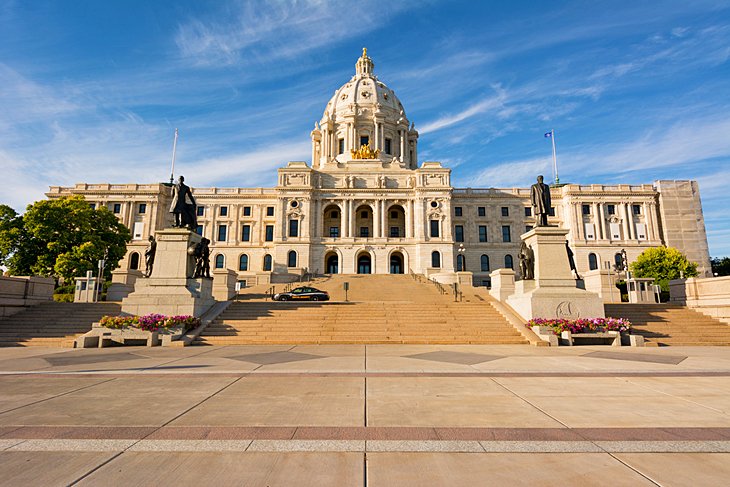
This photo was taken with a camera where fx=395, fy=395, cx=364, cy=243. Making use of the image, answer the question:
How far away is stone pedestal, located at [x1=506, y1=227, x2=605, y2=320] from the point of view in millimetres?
18594

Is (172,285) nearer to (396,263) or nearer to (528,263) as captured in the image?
(528,263)

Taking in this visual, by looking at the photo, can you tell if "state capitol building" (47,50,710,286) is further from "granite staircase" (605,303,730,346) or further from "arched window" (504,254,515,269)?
"granite staircase" (605,303,730,346)

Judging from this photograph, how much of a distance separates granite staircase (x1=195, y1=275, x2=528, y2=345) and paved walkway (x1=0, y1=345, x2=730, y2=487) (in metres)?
6.77

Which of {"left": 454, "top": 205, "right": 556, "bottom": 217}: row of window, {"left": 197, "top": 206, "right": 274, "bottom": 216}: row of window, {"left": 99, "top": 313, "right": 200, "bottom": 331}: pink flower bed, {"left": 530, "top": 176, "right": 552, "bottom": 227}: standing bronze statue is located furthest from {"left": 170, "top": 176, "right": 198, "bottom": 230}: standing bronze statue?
{"left": 454, "top": 205, "right": 556, "bottom": 217}: row of window

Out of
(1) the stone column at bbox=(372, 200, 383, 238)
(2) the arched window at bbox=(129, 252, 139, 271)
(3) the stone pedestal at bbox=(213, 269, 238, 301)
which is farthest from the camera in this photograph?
(2) the arched window at bbox=(129, 252, 139, 271)

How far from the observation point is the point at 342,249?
6225 cm

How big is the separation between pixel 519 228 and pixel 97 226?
6335 centimetres

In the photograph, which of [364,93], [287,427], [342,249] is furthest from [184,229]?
[364,93]

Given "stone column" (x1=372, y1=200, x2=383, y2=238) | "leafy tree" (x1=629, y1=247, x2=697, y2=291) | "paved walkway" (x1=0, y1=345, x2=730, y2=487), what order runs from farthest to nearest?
1. "stone column" (x1=372, y1=200, x2=383, y2=238)
2. "leafy tree" (x1=629, y1=247, x2=697, y2=291)
3. "paved walkway" (x1=0, y1=345, x2=730, y2=487)

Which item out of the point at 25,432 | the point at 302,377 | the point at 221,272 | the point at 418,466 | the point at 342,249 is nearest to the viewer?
the point at 418,466

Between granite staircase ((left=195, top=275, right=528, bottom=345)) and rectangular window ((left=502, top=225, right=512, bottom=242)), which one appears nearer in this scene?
granite staircase ((left=195, top=275, right=528, bottom=345))

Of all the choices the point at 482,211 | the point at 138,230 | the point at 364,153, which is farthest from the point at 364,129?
the point at 138,230

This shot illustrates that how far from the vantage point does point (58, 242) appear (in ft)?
141

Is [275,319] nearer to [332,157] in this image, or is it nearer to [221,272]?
[221,272]
